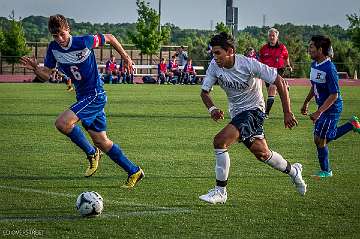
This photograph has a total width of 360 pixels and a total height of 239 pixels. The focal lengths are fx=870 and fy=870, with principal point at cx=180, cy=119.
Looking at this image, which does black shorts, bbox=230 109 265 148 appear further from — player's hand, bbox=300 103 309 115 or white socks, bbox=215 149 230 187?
player's hand, bbox=300 103 309 115

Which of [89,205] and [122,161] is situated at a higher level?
[122,161]

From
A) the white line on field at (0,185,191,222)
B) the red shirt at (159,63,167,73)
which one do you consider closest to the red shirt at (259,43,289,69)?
the white line on field at (0,185,191,222)

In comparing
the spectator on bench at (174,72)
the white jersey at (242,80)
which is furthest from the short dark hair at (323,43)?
the spectator on bench at (174,72)

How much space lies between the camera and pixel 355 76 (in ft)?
203

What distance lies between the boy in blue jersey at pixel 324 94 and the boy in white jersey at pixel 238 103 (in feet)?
6.59

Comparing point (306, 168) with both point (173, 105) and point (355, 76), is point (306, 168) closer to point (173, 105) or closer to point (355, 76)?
point (173, 105)

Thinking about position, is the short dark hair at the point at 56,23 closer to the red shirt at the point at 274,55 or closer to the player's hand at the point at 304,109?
the player's hand at the point at 304,109

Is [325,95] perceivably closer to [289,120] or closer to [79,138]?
[289,120]

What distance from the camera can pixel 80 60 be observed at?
35.0 ft

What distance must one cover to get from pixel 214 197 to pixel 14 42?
190ft

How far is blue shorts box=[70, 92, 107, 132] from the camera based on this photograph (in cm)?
1059

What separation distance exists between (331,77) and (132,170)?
301 centimetres

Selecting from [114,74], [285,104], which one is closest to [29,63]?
[285,104]

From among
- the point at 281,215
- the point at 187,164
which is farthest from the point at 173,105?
the point at 281,215
